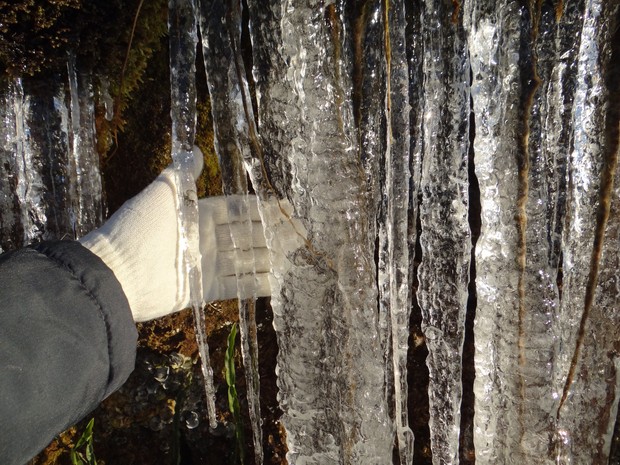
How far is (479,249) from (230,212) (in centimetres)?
80

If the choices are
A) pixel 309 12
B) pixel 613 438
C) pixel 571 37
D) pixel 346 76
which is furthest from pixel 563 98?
pixel 613 438

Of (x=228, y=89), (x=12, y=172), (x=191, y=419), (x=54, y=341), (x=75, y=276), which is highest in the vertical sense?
(x=228, y=89)

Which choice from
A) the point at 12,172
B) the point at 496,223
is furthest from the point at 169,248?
the point at 496,223

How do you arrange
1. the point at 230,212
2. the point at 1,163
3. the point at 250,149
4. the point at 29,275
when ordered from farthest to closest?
the point at 1,163
the point at 230,212
the point at 250,149
the point at 29,275

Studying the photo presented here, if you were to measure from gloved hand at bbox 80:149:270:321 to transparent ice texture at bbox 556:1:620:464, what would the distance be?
97cm

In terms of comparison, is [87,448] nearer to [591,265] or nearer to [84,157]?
[84,157]

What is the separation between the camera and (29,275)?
1.31 meters

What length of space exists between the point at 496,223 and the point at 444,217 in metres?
0.16

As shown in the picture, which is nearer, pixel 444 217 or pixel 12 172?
pixel 444 217

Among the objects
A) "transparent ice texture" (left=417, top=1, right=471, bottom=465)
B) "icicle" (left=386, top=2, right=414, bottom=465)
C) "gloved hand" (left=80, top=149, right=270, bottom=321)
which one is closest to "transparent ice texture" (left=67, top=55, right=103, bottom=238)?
"gloved hand" (left=80, top=149, right=270, bottom=321)

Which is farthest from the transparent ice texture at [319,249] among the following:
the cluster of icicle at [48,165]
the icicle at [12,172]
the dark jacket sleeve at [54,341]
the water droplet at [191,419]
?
the icicle at [12,172]

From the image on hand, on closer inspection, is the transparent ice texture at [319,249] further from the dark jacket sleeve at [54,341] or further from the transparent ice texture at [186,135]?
the dark jacket sleeve at [54,341]

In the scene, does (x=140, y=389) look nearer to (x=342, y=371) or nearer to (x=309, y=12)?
(x=342, y=371)

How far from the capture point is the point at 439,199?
1596 millimetres
